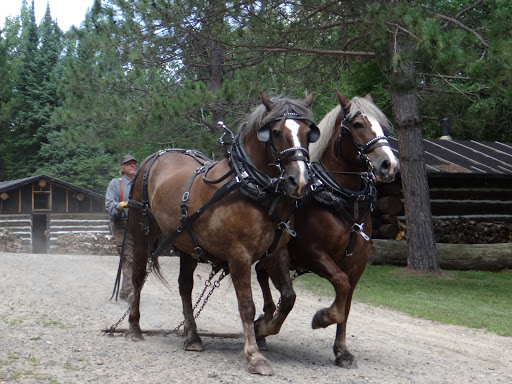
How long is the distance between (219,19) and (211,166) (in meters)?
8.31

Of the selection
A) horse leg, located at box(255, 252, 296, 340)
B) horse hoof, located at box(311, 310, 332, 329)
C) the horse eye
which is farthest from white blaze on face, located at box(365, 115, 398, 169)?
horse hoof, located at box(311, 310, 332, 329)

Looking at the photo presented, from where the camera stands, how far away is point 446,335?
25.8 ft

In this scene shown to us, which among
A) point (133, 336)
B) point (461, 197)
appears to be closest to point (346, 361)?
point (133, 336)

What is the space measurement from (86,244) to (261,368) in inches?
972

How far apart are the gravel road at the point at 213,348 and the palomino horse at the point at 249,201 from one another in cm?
42

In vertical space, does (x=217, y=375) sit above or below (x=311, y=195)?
below

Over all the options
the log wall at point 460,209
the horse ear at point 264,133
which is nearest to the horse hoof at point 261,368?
the horse ear at point 264,133

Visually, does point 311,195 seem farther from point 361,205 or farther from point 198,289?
point 198,289

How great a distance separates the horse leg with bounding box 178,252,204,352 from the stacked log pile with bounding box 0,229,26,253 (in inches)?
926

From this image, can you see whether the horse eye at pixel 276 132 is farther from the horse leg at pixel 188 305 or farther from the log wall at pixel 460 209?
the log wall at pixel 460 209

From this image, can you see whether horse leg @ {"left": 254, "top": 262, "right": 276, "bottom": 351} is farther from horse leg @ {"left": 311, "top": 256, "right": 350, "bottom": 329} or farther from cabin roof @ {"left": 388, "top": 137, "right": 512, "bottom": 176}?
cabin roof @ {"left": 388, "top": 137, "right": 512, "bottom": 176}

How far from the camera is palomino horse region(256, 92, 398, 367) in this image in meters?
5.40

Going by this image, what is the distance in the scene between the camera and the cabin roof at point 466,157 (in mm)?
16453

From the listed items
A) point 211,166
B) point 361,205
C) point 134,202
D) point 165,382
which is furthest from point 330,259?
point 134,202
